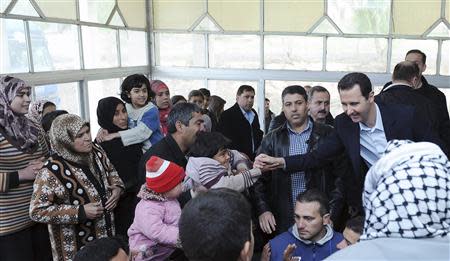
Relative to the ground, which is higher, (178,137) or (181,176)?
(178,137)

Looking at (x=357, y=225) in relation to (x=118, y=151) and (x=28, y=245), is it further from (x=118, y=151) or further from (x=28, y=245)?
(x=28, y=245)

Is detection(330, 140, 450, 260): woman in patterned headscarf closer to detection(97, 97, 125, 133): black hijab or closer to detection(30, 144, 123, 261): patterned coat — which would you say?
detection(30, 144, 123, 261): patterned coat

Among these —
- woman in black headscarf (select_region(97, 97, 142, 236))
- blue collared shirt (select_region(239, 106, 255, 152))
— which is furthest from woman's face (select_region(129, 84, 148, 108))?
blue collared shirt (select_region(239, 106, 255, 152))

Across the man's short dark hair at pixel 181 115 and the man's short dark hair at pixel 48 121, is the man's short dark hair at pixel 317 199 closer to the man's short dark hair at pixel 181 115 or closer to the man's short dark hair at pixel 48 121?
the man's short dark hair at pixel 181 115

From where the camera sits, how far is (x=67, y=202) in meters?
2.24

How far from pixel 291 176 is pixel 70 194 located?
127 centimetres

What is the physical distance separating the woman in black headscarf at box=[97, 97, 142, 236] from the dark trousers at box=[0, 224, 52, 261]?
44cm

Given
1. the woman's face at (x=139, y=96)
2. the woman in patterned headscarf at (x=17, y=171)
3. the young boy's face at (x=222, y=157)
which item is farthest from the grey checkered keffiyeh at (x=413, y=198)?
the woman's face at (x=139, y=96)

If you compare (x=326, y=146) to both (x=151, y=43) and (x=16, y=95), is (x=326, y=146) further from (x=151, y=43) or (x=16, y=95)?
(x=151, y=43)

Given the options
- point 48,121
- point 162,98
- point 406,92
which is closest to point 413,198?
point 406,92

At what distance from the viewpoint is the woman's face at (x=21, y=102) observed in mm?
2383

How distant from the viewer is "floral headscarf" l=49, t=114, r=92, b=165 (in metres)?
2.25

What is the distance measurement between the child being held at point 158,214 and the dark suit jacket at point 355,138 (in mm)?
697

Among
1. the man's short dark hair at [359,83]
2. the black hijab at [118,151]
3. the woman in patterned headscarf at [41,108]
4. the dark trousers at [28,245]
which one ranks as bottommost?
the dark trousers at [28,245]
